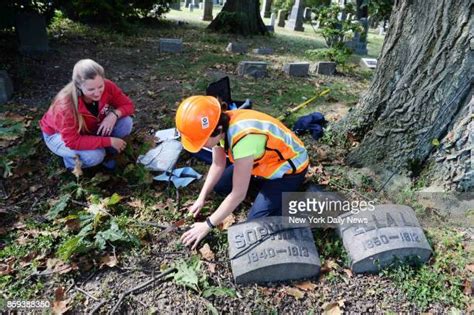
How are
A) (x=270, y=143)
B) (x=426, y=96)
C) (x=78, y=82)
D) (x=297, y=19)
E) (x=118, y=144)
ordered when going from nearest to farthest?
1. (x=270, y=143)
2. (x=78, y=82)
3. (x=426, y=96)
4. (x=118, y=144)
5. (x=297, y=19)

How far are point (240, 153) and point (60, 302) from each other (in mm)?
1371

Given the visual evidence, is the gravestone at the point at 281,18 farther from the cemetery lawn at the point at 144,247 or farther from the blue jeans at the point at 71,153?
the blue jeans at the point at 71,153

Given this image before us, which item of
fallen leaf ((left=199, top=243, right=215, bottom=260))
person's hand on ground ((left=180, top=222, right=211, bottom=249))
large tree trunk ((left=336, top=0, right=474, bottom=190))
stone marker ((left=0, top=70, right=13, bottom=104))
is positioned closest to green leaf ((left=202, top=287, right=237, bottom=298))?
fallen leaf ((left=199, top=243, right=215, bottom=260))

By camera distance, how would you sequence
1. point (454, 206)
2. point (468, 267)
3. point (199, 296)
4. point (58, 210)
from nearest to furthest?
point (199, 296)
point (468, 267)
point (58, 210)
point (454, 206)

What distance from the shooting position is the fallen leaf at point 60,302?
207 centimetres

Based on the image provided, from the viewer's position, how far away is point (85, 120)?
3055 millimetres

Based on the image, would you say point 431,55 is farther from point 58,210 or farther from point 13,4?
point 13,4

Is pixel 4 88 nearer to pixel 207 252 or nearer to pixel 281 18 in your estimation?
pixel 207 252

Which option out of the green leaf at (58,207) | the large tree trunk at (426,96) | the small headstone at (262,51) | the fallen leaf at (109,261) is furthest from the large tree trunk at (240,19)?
the fallen leaf at (109,261)

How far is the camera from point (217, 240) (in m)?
2.63

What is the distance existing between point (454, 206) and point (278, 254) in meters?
1.61

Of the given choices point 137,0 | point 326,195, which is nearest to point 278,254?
point 326,195

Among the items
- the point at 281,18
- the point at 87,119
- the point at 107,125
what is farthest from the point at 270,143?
the point at 281,18

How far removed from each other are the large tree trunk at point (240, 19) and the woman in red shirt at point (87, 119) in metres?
8.64
